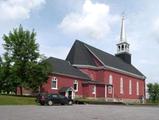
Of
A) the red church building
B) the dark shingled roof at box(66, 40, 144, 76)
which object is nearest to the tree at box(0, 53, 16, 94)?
the red church building

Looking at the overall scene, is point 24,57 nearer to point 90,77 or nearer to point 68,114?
point 90,77

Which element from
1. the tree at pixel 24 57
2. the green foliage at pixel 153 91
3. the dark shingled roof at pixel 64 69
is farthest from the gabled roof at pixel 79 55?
the green foliage at pixel 153 91

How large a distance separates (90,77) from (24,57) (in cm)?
2139

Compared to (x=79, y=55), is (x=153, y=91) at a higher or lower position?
lower

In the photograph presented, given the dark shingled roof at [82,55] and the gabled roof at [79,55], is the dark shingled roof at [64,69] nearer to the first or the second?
the gabled roof at [79,55]

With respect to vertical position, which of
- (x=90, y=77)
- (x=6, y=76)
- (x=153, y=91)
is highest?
(x=90, y=77)

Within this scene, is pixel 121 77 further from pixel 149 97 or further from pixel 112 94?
pixel 149 97

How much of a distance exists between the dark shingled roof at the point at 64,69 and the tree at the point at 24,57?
6.49 meters

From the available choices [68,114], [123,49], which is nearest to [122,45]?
[123,49]

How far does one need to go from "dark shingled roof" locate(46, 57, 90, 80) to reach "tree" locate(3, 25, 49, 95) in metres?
6.49

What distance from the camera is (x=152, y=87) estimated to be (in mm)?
105188

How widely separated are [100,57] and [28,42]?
85.4 feet

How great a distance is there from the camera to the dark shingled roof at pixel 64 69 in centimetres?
6078

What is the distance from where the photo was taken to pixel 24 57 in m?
52.2
